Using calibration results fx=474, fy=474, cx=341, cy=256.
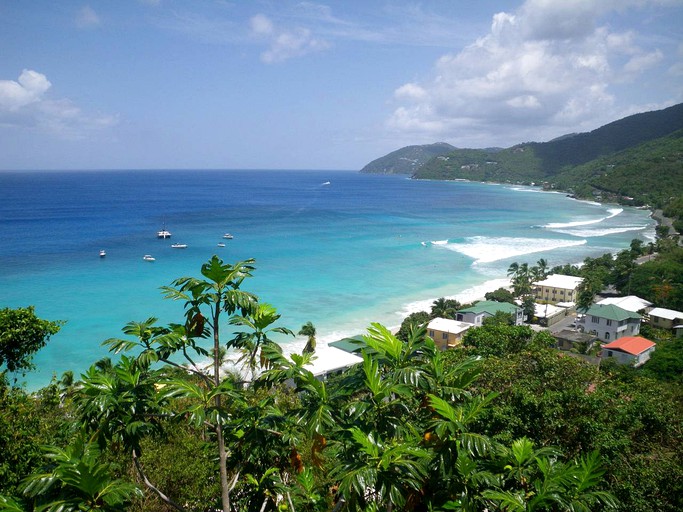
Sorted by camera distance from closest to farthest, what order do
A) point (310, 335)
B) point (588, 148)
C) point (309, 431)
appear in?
point (309, 431) → point (310, 335) → point (588, 148)

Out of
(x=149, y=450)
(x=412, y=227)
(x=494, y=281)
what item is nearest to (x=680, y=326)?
(x=494, y=281)

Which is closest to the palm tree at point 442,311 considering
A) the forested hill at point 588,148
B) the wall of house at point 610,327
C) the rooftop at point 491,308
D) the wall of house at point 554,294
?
the rooftop at point 491,308

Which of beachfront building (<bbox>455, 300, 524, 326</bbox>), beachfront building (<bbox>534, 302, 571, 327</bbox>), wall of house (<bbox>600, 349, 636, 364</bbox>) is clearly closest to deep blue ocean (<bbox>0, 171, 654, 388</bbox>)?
beachfront building (<bbox>455, 300, 524, 326</bbox>)

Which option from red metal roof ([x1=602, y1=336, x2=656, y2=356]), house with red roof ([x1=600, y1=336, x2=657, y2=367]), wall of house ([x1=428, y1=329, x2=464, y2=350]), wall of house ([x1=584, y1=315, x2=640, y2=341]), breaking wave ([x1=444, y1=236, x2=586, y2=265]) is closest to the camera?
house with red roof ([x1=600, y1=336, x2=657, y2=367])

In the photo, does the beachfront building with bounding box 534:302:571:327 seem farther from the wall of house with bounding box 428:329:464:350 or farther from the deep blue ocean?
the wall of house with bounding box 428:329:464:350

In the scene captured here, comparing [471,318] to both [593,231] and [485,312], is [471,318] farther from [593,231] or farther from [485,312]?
[593,231]

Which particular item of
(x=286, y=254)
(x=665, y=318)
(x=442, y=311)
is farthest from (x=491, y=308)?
(x=286, y=254)
